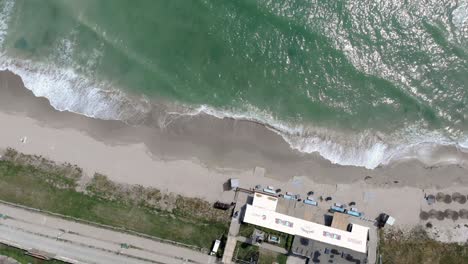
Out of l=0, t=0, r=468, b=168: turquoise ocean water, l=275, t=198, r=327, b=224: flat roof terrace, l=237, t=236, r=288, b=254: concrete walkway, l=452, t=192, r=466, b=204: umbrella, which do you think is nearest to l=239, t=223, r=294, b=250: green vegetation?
l=237, t=236, r=288, b=254: concrete walkway

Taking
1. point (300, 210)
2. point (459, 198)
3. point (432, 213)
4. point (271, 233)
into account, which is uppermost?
point (459, 198)

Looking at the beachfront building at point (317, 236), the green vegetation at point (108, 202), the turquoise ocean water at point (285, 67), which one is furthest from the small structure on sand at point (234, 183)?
the turquoise ocean water at point (285, 67)

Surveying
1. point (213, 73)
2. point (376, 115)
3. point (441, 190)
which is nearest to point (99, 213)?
point (213, 73)

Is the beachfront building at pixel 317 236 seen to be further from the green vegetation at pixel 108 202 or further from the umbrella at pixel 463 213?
the umbrella at pixel 463 213

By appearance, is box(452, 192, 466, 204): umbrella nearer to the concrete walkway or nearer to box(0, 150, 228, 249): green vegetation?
the concrete walkway

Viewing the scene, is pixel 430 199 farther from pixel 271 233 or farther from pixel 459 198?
pixel 271 233

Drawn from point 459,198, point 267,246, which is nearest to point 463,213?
point 459,198
